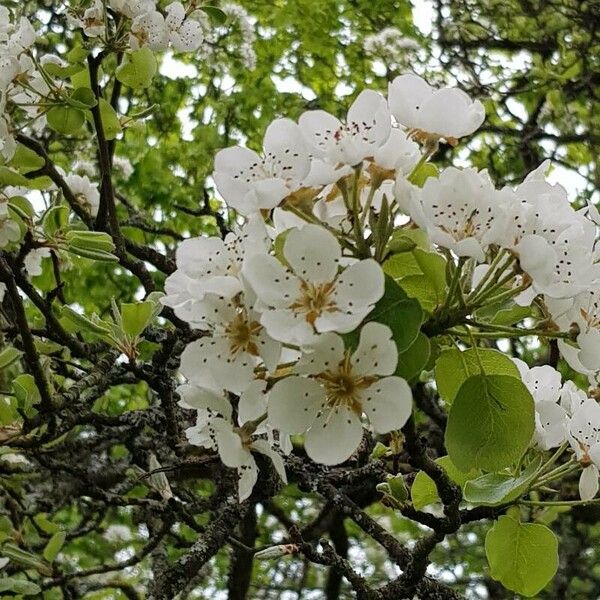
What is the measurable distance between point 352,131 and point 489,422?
18.1 inches

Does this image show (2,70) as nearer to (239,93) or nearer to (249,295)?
(249,295)

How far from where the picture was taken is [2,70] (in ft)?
6.97

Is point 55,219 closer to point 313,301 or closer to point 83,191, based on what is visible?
point 83,191

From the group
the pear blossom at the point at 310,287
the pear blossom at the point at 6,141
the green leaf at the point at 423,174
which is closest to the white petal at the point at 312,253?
the pear blossom at the point at 310,287

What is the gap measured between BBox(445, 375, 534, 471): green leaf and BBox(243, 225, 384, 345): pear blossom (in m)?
0.28

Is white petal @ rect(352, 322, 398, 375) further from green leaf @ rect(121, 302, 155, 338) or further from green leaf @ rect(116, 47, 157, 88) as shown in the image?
green leaf @ rect(116, 47, 157, 88)

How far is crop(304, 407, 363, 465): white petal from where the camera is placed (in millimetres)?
1166

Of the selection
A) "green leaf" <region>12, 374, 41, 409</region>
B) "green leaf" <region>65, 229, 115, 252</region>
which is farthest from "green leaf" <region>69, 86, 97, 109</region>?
"green leaf" <region>12, 374, 41, 409</region>

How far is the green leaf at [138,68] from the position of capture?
2.30m

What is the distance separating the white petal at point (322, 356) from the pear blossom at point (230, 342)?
0.06 metres

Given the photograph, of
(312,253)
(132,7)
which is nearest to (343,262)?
(312,253)

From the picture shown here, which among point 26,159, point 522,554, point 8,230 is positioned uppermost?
point 26,159

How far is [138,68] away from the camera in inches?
91.8

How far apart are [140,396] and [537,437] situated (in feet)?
10.8
